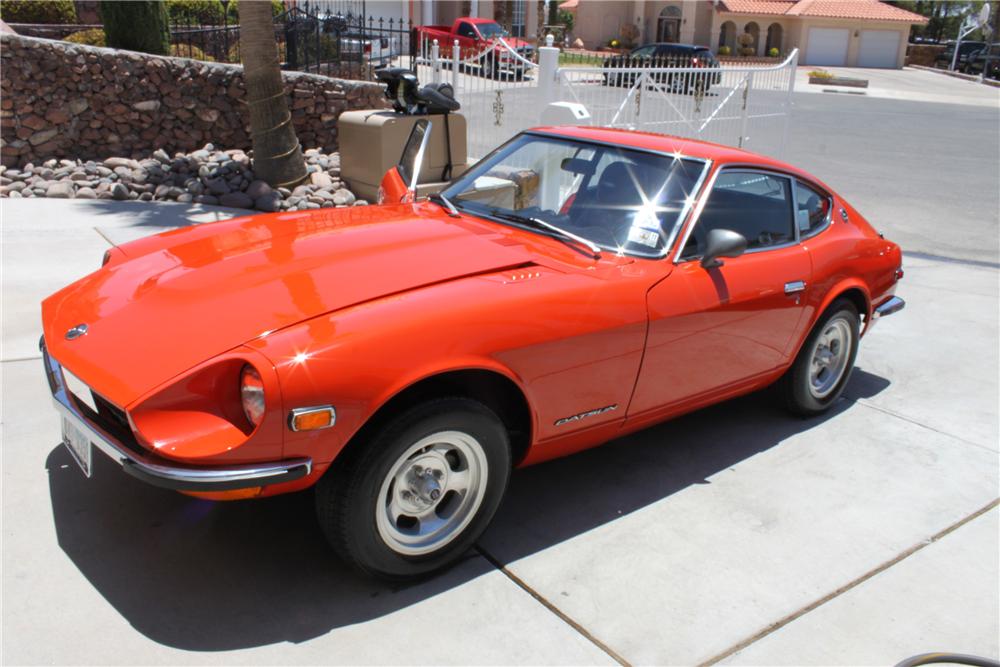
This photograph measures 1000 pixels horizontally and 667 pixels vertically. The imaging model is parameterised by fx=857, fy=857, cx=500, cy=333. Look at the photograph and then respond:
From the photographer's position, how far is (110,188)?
9.02 metres

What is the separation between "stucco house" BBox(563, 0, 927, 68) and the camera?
160ft

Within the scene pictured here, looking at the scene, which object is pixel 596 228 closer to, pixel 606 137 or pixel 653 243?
pixel 653 243

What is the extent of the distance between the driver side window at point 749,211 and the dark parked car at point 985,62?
45906 millimetres

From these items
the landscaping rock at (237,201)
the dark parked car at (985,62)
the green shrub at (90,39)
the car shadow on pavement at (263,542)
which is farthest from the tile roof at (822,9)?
the car shadow on pavement at (263,542)

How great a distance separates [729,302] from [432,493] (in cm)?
170

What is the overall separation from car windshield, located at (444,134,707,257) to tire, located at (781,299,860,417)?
1.23 m

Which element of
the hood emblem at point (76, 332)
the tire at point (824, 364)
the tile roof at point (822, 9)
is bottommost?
the tire at point (824, 364)

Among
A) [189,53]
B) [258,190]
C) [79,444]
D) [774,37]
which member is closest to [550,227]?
[79,444]

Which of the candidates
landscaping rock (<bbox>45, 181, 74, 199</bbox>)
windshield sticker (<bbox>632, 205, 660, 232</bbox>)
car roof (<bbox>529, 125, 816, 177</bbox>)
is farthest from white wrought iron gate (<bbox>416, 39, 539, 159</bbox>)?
windshield sticker (<bbox>632, 205, 660, 232</bbox>)

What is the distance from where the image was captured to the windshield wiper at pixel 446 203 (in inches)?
166

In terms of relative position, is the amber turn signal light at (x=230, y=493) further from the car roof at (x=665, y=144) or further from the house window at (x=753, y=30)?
the house window at (x=753, y=30)

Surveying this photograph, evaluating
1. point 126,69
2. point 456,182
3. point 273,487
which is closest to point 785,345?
point 456,182

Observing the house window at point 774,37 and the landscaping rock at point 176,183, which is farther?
the house window at point 774,37

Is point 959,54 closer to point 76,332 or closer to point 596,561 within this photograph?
A: point 596,561
